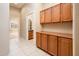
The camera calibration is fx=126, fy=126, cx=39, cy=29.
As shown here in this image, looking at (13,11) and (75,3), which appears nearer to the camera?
(75,3)

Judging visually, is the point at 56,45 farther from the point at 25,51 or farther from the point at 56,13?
the point at 25,51

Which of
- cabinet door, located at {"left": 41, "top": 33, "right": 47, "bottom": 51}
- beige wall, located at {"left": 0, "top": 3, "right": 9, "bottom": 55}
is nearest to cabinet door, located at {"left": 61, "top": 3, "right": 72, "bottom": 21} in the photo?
cabinet door, located at {"left": 41, "top": 33, "right": 47, "bottom": 51}

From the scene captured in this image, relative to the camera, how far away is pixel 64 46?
3.76 m

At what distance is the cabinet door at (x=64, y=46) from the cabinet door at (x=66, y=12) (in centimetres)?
70

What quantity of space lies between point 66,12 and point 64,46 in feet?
3.66

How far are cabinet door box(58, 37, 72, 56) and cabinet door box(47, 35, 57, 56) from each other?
0.94 ft

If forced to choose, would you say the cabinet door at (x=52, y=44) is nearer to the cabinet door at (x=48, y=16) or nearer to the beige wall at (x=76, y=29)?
the cabinet door at (x=48, y=16)

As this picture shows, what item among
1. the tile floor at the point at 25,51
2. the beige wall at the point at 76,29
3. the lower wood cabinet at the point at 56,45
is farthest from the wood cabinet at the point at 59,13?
the tile floor at the point at 25,51

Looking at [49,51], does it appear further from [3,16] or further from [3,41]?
[3,16]

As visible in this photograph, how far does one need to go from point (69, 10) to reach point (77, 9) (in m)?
1.02

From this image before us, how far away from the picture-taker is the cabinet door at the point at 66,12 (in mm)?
3889

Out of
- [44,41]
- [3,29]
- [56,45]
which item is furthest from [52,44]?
[3,29]

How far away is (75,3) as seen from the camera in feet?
9.62

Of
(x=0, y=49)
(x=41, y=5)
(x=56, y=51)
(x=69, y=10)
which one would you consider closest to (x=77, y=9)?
(x=69, y=10)
